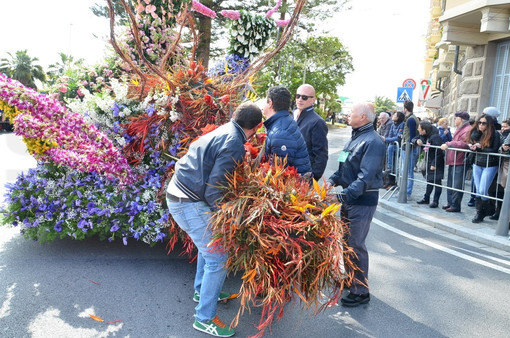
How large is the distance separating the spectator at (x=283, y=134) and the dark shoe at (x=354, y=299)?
1.23 m

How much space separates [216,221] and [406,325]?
192 cm

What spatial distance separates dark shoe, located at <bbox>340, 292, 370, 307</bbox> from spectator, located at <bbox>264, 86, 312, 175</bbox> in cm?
123

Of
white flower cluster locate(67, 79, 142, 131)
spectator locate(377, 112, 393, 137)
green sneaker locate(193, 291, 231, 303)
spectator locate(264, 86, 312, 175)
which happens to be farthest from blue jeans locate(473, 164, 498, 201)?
white flower cluster locate(67, 79, 142, 131)

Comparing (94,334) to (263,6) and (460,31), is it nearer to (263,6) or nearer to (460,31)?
(460,31)

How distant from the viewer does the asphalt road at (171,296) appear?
11.3ft

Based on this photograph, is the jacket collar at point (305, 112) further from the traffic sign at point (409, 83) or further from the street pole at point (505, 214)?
the traffic sign at point (409, 83)

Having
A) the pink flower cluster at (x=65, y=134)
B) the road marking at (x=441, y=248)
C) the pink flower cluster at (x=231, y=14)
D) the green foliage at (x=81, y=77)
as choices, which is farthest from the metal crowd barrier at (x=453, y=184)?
the green foliage at (x=81, y=77)

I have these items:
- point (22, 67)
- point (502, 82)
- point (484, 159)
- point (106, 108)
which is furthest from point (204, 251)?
point (22, 67)

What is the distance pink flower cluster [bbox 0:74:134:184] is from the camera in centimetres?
428

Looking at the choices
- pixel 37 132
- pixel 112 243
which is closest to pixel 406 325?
pixel 112 243

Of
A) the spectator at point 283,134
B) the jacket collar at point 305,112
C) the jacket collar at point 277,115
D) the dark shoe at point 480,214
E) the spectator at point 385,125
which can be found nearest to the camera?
the spectator at point 283,134

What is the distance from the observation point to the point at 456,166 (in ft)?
25.7

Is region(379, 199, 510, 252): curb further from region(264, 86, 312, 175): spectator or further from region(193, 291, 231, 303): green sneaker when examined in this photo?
region(193, 291, 231, 303): green sneaker

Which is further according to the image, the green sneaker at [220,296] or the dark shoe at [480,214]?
the dark shoe at [480,214]
